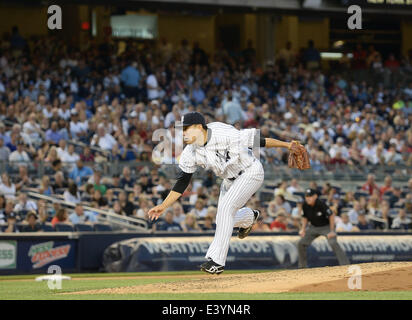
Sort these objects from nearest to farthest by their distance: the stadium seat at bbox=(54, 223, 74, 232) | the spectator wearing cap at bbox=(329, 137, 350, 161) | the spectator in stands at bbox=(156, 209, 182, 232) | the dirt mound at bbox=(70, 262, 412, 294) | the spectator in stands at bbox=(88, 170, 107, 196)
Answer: the dirt mound at bbox=(70, 262, 412, 294) → the stadium seat at bbox=(54, 223, 74, 232) → the spectator in stands at bbox=(156, 209, 182, 232) → the spectator in stands at bbox=(88, 170, 107, 196) → the spectator wearing cap at bbox=(329, 137, 350, 161)

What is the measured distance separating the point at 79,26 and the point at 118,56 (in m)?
3.70

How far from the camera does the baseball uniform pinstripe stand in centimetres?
1007

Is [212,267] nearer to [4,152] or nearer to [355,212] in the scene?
[4,152]

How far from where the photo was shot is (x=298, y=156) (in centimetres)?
1016

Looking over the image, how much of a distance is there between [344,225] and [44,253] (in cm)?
692

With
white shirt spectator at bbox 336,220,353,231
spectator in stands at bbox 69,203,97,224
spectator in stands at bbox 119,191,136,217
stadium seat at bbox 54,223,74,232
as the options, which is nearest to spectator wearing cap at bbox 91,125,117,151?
spectator in stands at bbox 119,191,136,217

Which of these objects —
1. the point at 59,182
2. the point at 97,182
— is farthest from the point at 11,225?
the point at 97,182

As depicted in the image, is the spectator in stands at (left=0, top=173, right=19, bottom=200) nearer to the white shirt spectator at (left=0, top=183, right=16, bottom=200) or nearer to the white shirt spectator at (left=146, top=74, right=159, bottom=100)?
the white shirt spectator at (left=0, top=183, right=16, bottom=200)

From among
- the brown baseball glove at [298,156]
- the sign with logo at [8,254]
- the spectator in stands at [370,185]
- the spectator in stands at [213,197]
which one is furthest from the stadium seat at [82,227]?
the brown baseball glove at [298,156]

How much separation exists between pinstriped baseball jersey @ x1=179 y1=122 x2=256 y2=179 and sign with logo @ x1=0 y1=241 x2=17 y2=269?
303 inches

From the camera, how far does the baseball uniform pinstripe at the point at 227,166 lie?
10.1 m

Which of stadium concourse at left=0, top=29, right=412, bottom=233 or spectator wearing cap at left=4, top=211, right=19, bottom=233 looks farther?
stadium concourse at left=0, top=29, right=412, bottom=233

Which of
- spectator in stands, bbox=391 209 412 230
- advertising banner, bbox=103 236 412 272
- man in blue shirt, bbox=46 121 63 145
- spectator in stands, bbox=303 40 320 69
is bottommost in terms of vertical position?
advertising banner, bbox=103 236 412 272
